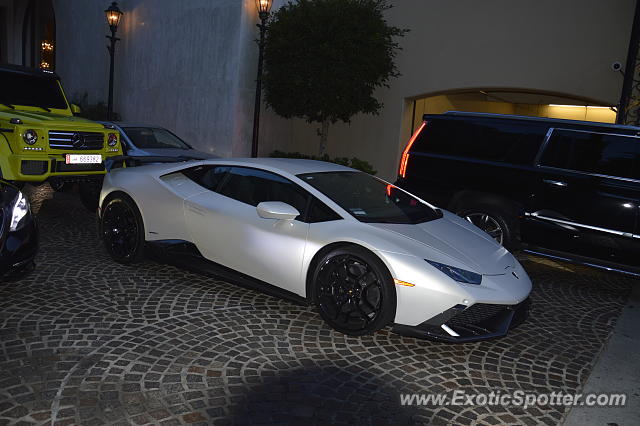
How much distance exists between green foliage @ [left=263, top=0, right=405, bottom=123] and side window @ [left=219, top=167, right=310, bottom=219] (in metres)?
8.61

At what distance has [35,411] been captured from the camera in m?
3.00

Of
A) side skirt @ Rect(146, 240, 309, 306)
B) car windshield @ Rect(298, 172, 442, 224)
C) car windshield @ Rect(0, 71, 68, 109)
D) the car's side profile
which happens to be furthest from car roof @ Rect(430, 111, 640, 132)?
car windshield @ Rect(0, 71, 68, 109)

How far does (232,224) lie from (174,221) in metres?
0.79

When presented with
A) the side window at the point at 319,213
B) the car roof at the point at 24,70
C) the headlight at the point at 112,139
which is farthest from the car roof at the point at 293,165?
the car roof at the point at 24,70

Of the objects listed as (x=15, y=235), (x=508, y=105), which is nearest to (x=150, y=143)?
(x=15, y=235)

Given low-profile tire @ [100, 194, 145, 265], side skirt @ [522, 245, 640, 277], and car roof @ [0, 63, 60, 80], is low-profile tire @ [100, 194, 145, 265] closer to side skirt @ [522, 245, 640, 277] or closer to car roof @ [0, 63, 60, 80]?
car roof @ [0, 63, 60, 80]

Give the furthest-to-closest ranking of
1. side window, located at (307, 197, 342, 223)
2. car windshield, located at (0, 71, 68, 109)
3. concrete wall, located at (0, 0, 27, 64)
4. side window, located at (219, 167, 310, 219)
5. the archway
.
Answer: concrete wall, located at (0, 0, 27, 64) < the archway < car windshield, located at (0, 71, 68, 109) < side window, located at (219, 167, 310, 219) < side window, located at (307, 197, 342, 223)

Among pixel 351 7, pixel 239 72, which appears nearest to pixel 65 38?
pixel 239 72

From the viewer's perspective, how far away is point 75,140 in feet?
25.5

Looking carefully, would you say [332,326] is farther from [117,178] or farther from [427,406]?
[117,178]

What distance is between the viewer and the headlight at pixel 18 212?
4289 millimetres

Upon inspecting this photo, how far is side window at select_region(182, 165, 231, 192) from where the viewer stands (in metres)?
5.19

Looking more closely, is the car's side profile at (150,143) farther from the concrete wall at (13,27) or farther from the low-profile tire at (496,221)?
the concrete wall at (13,27)

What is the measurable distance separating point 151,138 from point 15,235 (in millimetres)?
5894
